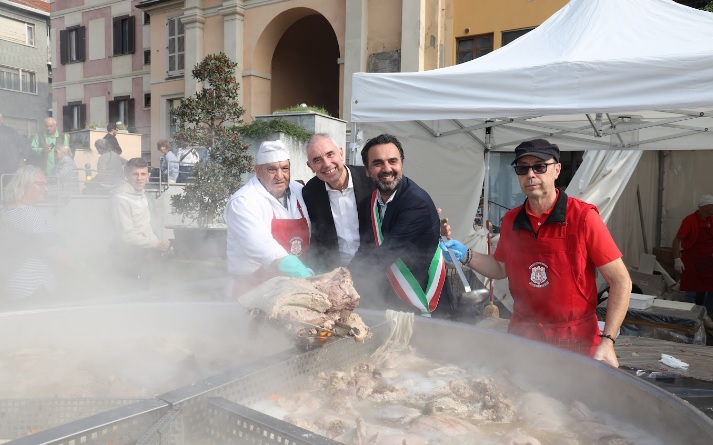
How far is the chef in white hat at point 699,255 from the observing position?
655cm

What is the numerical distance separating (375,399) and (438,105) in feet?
10.4

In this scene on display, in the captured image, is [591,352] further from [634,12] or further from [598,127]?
[598,127]

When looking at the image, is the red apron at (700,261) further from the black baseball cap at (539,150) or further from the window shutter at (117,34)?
the window shutter at (117,34)

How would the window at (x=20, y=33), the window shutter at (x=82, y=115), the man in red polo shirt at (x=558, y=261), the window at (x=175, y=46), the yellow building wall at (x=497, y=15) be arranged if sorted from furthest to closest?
the window at (x=20, y=33) < the window shutter at (x=82, y=115) < the window at (x=175, y=46) < the yellow building wall at (x=497, y=15) < the man in red polo shirt at (x=558, y=261)

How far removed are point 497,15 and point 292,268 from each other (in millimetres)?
11656

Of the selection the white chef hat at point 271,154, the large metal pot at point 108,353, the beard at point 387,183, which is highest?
the white chef hat at point 271,154

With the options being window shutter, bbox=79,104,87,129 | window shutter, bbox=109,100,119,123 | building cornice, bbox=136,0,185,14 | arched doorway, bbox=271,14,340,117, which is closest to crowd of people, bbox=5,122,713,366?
arched doorway, bbox=271,14,340,117

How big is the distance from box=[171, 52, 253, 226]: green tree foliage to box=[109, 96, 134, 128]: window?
1561 centimetres

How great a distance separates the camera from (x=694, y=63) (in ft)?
11.7

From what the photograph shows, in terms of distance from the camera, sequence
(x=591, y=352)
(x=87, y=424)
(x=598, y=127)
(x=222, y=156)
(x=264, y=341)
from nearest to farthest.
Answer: (x=87, y=424) → (x=264, y=341) → (x=591, y=352) → (x=598, y=127) → (x=222, y=156)

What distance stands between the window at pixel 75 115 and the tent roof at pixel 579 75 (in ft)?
76.7

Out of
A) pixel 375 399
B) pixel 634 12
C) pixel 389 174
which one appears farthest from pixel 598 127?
pixel 375 399

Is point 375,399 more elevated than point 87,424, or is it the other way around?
point 87,424

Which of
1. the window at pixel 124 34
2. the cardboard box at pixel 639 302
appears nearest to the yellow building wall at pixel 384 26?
the cardboard box at pixel 639 302
